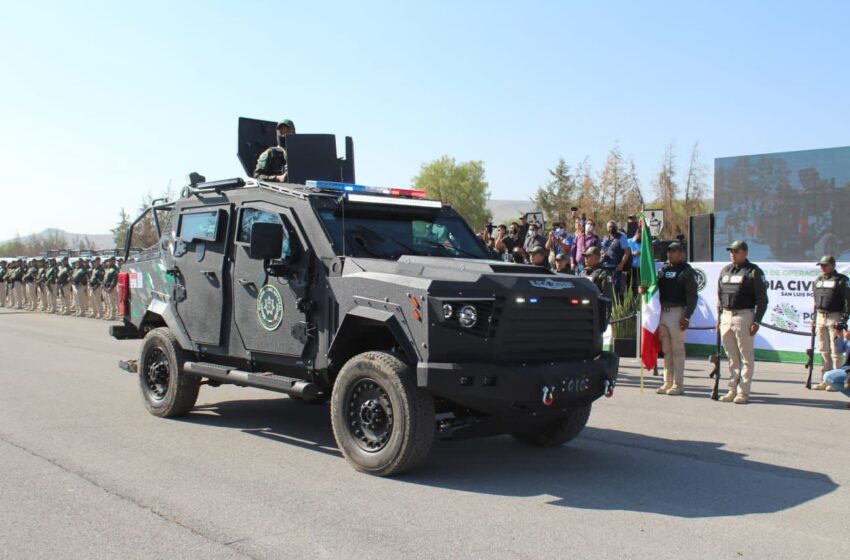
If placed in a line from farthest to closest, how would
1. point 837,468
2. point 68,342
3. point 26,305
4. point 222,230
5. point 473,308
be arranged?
point 26,305, point 68,342, point 222,230, point 837,468, point 473,308

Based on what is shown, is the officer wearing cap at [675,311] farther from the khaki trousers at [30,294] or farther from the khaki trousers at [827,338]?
the khaki trousers at [30,294]

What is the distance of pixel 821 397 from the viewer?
10328 mm

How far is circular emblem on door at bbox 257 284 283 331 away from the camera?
7035 mm

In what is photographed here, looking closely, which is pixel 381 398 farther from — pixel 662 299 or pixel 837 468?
pixel 662 299

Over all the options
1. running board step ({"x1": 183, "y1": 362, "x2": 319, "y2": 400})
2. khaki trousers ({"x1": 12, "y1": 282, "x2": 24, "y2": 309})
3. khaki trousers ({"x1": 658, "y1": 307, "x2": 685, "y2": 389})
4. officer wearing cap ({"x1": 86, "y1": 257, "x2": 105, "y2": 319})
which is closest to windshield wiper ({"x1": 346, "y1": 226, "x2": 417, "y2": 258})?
running board step ({"x1": 183, "y1": 362, "x2": 319, "y2": 400})

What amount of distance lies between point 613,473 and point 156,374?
Result: 195 inches

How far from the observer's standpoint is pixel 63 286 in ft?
97.1

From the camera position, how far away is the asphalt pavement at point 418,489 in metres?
4.69

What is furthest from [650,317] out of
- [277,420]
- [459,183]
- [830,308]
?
[459,183]

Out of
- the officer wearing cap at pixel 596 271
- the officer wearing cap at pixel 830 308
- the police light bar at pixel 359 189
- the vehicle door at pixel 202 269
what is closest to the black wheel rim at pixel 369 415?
the police light bar at pixel 359 189

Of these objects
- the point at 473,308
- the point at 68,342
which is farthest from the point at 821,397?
the point at 68,342

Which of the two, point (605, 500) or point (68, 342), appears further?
point (68, 342)

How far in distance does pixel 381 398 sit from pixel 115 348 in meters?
11.8

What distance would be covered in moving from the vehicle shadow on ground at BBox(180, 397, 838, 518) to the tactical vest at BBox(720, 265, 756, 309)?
3.04 m
